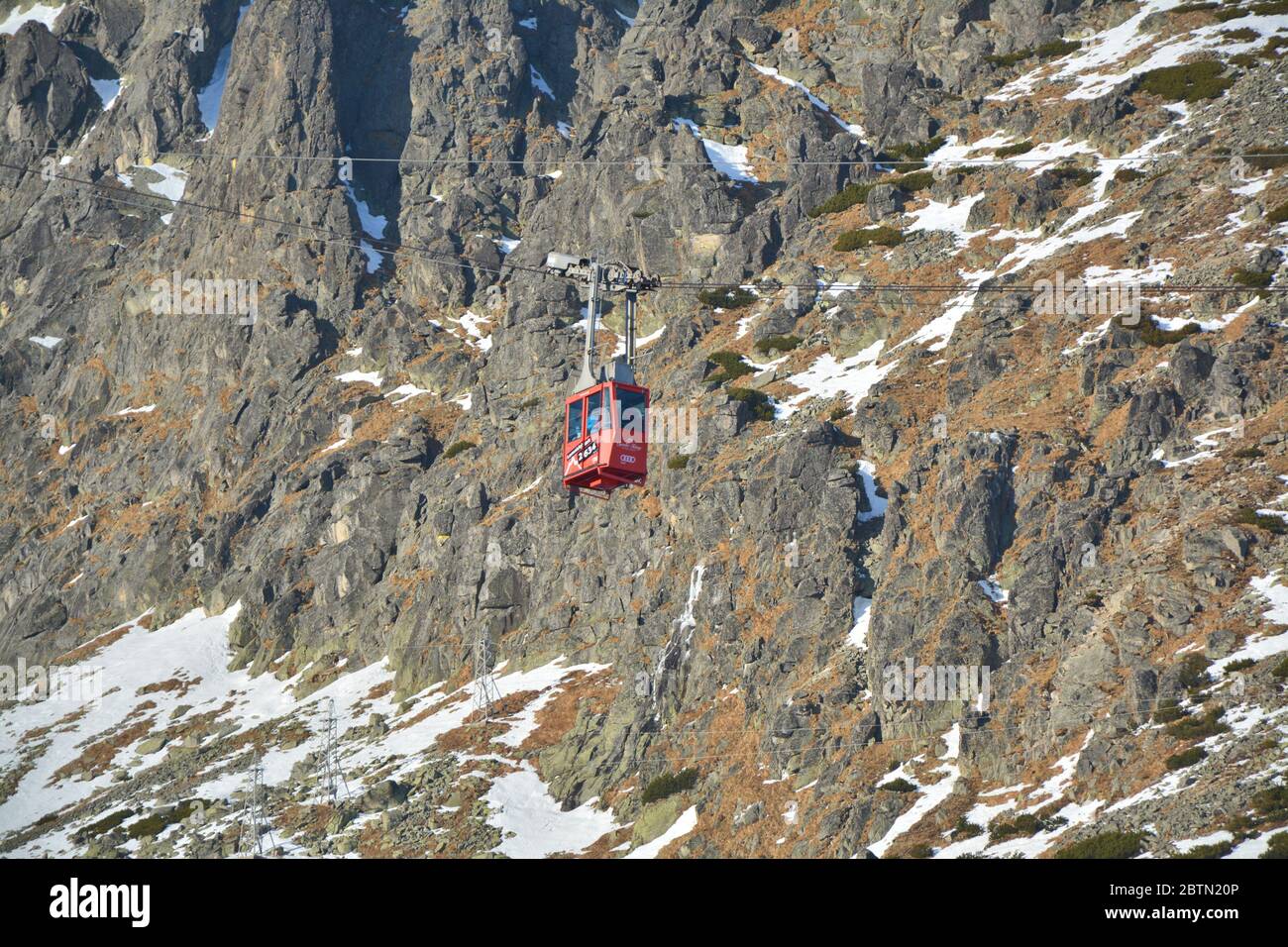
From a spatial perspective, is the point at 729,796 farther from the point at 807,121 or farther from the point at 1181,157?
the point at 807,121

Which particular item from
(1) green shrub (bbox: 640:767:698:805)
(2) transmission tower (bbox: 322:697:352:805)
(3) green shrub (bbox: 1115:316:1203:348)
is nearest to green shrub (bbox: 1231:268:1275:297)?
(3) green shrub (bbox: 1115:316:1203:348)

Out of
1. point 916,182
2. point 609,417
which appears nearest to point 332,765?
point 609,417

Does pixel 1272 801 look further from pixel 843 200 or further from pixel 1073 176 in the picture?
pixel 843 200

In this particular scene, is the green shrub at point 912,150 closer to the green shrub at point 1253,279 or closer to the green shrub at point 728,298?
the green shrub at point 728,298

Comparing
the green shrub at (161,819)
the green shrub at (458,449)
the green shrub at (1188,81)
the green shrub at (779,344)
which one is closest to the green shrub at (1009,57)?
the green shrub at (1188,81)

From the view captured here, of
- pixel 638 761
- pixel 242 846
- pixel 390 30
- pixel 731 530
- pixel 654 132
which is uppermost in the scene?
pixel 390 30

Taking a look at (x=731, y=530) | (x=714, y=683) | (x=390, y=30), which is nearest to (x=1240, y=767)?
(x=714, y=683)

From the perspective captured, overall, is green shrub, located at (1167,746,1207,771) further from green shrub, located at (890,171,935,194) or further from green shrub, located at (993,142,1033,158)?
green shrub, located at (890,171,935,194)
